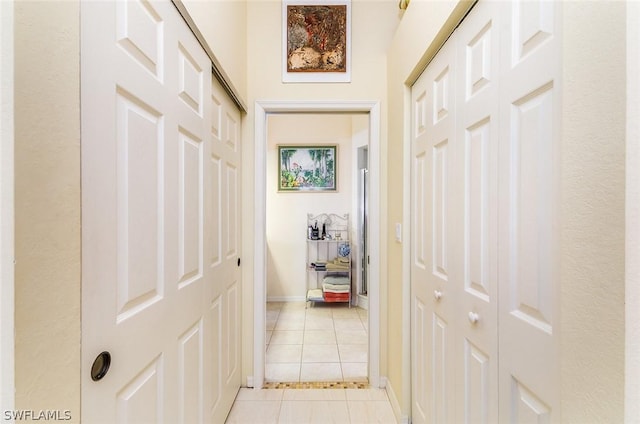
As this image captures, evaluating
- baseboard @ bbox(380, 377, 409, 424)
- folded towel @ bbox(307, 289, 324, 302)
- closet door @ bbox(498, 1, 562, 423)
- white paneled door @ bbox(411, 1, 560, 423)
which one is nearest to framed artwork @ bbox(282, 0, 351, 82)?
white paneled door @ bbox(411, 1, 560, 423)

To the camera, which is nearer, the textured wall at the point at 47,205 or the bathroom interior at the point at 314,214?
the textured wall at the point at 47,205

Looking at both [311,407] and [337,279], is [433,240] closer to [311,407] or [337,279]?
[311,407]

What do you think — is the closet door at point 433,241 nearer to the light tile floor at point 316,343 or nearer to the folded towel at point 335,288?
the light tile floor at point 316,343

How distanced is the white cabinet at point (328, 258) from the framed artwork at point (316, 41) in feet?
7.65

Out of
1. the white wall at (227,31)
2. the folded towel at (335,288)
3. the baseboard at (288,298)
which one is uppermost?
the white wall at (227,31)

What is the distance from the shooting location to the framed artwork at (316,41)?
86.2 inches

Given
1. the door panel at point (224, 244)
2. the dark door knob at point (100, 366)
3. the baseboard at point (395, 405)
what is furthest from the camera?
the baseboard at point (395, 405)

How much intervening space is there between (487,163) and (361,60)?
1583 millimetres

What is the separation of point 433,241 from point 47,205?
4.57ft

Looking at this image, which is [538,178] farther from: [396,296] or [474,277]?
[396,296]

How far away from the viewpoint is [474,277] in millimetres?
1069

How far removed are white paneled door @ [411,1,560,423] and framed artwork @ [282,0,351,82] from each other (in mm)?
917

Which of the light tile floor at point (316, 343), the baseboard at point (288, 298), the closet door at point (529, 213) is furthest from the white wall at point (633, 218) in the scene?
the baseboard at point (288, 298)

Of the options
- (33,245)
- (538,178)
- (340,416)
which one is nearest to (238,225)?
(340,416)
